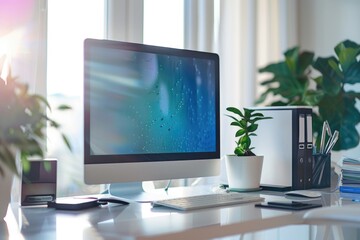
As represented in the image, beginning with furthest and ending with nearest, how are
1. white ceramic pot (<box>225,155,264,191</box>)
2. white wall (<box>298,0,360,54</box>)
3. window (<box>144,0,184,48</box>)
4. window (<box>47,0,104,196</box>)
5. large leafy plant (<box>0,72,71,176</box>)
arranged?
white wall (<box>298,0,360,54</box>) < window (<box>144,0,184,48</box>) < window (<box>47,0,104,196</box>) < white ceramic pot (<box>225,155,264,191</box>) < large leafy plant (<box>0,72,71,176</box>)

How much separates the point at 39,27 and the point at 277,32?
1577 mm

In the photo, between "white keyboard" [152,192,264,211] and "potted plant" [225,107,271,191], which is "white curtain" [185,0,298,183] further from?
"white keyboard" [152,192,264,211]

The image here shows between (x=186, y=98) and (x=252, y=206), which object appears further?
(x=186, y=98)

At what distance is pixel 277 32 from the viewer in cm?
309

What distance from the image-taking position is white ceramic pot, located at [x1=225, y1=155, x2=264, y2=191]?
6.36 ft

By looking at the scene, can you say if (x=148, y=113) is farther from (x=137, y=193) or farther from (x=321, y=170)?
(x=321, y=170)

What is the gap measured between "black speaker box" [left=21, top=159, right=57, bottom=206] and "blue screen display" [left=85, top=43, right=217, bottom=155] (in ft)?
0.58

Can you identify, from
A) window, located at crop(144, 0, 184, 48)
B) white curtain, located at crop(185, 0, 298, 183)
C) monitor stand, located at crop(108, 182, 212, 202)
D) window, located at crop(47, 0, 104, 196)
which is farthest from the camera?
white curtain, located at crop(185, 0, 298, 183)

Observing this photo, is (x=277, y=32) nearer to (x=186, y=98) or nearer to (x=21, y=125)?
(x=186, y=98)

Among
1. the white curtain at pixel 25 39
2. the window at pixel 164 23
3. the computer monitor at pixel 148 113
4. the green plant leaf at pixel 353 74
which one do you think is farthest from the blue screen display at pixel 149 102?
the green plant leaf at pixel 353 74

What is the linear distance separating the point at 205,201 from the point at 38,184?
0.52m

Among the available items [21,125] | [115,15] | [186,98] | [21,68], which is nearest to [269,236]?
[186,98]

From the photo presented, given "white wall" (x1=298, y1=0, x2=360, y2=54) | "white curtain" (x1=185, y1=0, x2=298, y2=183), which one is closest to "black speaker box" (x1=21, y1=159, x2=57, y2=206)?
"white curtain" (x1=185, y1=0, x2=298, y2=183)

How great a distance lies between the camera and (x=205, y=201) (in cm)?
158
